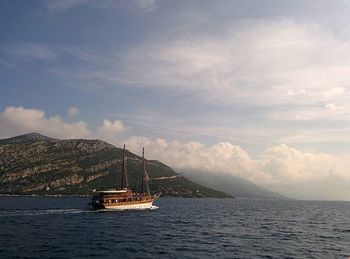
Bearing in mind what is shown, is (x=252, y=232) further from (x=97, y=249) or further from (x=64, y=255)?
(x=64, y=255)

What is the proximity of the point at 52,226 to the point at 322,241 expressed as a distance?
75.1 m

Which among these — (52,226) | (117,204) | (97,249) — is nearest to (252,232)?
(97,249)

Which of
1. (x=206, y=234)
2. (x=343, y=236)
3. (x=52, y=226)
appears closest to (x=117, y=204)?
(x=52, y=226)

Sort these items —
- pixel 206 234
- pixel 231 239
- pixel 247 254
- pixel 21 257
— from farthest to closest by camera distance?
1. pixel 206 234
2. pixel 231 239
3. pixel 247 254
4. pixel 21 257

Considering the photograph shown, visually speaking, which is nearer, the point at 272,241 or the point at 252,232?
the point at 272,241

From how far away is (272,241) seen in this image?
92.5m

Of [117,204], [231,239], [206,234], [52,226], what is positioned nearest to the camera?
[231,239]

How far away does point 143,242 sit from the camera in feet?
288

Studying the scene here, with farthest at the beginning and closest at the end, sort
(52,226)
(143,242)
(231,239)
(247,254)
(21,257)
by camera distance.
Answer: (52,226)
(231,239)
(143,242)
(247,254)
(21,257)

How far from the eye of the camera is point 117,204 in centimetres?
19175

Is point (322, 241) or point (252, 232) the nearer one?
point (322, 241)

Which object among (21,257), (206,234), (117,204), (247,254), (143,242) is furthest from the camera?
(117,204)

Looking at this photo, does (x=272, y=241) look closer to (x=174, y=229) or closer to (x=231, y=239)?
(x=231, y=239)

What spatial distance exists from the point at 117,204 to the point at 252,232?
96441mm
